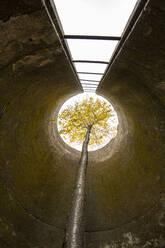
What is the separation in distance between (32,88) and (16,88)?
2.05 ft

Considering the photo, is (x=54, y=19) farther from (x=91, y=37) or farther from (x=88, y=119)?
(x=88, y=119)

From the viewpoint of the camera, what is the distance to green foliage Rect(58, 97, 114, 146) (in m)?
10.1

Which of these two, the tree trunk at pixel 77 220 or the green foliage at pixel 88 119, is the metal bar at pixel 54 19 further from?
the green foliage at pixel 88 119

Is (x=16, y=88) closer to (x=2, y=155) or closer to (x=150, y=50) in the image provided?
(x=2, y=155)

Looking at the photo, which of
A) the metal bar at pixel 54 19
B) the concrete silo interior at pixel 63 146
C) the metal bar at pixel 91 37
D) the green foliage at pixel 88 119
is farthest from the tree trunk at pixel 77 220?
the green foliage at pixel 88 119

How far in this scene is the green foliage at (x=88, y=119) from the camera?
1010 cm

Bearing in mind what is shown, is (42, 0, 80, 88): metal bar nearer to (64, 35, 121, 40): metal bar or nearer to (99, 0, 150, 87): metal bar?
(64, 35, 121, 40): metal bar

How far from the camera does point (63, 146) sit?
8203 mm

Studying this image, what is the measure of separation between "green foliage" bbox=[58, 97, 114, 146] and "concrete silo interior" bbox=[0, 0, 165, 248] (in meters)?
2.13

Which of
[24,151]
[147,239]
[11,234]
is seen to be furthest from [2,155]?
[147,239]

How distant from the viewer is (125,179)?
6.17 metres

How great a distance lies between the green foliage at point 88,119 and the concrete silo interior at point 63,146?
2127mm

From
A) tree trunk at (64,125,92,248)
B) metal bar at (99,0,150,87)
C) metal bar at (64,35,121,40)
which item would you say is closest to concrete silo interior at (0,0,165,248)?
metal bar at (99,0,150,87)

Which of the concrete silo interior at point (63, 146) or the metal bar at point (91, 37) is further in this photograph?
the metal bar at point (91, 37)
